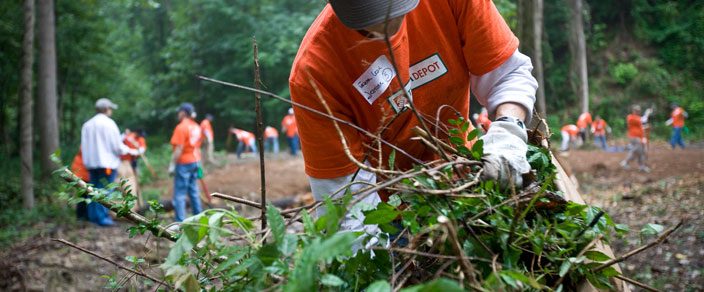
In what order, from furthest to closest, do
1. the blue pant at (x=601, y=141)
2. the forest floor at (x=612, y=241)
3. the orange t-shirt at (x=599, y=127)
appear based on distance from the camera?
1. the blue pant at (x=601, y=141)
2. the orange t-shirt at (x=599, y=127)
3. the forest floor at (x=612, y=241)

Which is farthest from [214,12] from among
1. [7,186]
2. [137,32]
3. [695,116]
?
[695,116]

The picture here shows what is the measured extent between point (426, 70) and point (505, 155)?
0.67 metres

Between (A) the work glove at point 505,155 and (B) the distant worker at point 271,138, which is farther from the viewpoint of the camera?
(B) the distant worker at point 271,138

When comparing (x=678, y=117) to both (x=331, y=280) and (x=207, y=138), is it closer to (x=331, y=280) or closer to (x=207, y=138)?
(x=207, y=138)

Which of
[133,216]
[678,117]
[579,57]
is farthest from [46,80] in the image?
[579,57]

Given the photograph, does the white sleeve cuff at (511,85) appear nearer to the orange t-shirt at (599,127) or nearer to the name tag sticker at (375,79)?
the name tag sticker at (375,79)

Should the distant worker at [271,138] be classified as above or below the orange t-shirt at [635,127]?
below

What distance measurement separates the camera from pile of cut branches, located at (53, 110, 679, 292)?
0.97 metres

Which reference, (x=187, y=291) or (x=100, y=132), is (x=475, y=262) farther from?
(x=100, y=132)

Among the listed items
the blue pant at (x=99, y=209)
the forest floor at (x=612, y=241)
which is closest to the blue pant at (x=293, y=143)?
the forest floor at (x=612, y=241)

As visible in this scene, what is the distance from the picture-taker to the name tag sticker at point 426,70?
1.90 m

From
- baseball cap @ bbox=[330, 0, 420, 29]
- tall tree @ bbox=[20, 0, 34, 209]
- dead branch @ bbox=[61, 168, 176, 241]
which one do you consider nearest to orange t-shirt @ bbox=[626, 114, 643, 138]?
baseball cap @ bbox=[330, 0, 420, 29]

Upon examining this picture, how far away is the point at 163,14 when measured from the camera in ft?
116

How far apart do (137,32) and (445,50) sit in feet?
112
